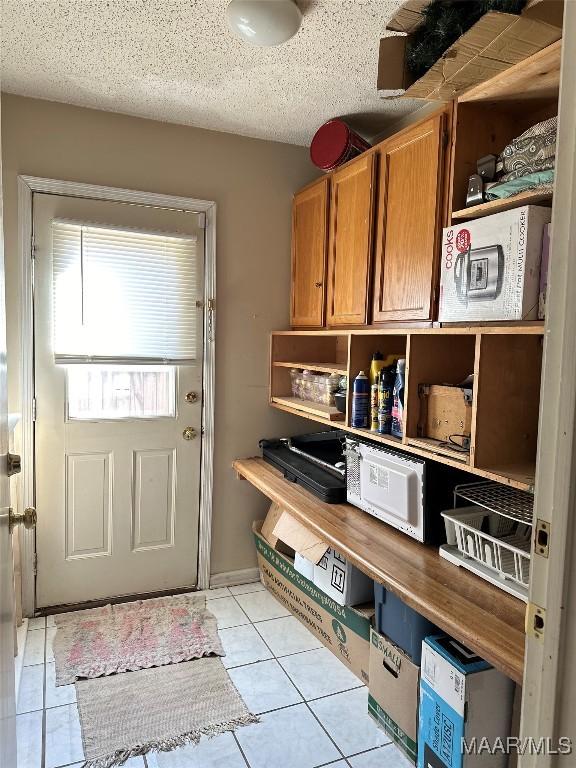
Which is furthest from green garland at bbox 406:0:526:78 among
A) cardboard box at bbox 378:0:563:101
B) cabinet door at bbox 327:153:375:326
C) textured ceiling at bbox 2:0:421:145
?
cabinet door at bbox 327:153:375:326

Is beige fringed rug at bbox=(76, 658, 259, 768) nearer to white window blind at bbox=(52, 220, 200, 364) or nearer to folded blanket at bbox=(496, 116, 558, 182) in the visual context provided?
white window blind at bbox=(52, 220, 200, 364)

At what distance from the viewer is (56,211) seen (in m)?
2.55

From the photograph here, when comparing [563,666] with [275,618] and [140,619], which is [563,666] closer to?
[275,618]

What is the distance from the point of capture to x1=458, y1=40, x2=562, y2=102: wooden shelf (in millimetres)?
1420

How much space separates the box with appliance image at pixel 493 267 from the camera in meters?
1.46

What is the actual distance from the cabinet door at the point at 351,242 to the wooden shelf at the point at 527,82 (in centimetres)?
64

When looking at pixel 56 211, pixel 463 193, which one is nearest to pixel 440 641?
pixel 463 193

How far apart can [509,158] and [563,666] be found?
146cm

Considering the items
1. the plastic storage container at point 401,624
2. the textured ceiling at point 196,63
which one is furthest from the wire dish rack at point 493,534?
the textured ceiling at point 196,63

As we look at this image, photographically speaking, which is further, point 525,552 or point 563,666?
point 525,552

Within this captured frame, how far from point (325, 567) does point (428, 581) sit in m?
0.80

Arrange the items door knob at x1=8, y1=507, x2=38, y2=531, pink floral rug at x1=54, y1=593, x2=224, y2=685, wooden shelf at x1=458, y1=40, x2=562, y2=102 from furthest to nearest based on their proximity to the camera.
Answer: pink floral rug at x1=54, y1=593, x2=224, y2=685 < wooden shelf at x1=458, y1=40, x2=562, y2=102 < door knob at x1=8, y1=507, x2=38, y2=531

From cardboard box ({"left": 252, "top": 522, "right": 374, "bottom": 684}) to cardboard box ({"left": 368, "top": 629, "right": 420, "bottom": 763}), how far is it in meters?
0.16

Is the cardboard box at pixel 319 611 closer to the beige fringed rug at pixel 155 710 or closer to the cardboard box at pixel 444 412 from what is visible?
the beige fringed rug at pixel 155 710
